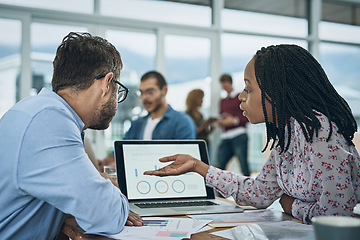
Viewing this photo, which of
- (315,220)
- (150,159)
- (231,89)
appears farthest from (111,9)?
(315,220)

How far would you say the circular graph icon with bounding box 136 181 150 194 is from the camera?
1.48 metres

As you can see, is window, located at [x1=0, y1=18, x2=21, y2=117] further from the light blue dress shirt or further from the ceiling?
the light blue dress shirt

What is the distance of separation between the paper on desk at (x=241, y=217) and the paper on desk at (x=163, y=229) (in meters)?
0.04

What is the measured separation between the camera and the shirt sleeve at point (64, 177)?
3.14 feet

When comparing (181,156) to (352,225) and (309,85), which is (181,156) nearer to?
(309,85)

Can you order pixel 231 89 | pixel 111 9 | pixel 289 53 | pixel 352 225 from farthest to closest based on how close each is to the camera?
pixel 231 89, pixel 111 9, pixel 289 53, pixel 352 225

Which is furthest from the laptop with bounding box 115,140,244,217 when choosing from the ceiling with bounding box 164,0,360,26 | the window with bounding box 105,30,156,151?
the ceiling with bounding box 164,0,360,26

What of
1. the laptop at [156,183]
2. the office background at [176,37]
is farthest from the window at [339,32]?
the laptop at [156,183]

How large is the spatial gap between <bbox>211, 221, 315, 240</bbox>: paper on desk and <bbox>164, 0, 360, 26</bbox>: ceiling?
15.4ft

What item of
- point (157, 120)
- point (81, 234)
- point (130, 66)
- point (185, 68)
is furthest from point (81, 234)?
point (185, 68)

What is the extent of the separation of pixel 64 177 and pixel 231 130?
4.25 meters

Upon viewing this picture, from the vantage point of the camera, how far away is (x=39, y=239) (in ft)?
3.71

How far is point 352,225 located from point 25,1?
4672 mm

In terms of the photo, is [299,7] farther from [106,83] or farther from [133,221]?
[133,221]
